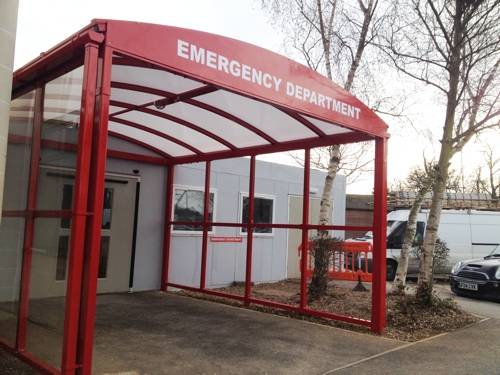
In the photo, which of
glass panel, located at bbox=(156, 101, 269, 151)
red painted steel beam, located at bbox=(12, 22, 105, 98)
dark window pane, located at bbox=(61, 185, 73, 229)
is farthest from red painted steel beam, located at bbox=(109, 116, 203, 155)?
dark window pane, located at bbox=(61, 185, 73, 229)

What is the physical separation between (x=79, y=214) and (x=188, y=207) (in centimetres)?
635

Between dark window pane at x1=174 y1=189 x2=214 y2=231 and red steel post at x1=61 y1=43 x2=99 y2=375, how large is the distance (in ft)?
19.3

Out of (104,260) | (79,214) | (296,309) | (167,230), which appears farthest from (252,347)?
(167,230)

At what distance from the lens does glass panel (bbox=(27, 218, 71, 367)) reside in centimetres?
380

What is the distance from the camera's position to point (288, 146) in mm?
7371

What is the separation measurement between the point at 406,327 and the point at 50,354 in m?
4.80

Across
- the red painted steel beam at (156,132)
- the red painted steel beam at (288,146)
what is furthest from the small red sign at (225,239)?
the red painted steel beam at (156,132)

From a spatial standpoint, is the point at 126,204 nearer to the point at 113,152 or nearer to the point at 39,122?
the point at 113,152

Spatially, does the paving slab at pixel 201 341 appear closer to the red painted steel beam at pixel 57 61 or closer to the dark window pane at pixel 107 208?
the dark window pane at pixel 107 208

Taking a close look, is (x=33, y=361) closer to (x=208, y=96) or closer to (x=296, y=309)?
(x=208, y=96)

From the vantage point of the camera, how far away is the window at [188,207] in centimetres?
966

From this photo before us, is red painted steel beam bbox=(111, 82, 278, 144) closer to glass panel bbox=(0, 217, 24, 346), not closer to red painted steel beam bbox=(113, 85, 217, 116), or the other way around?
red painted steel beam bbox=(113, 85, 217, 116)

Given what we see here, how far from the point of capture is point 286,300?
341 inches

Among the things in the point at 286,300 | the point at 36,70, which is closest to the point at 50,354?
the point at 36,70
